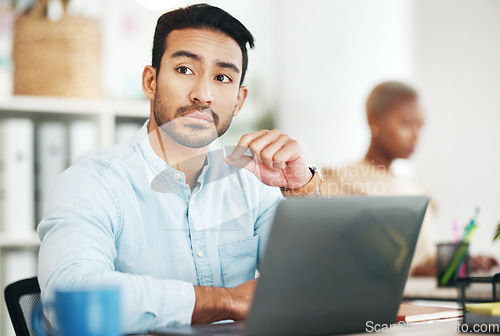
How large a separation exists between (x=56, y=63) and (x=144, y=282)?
1464 mm

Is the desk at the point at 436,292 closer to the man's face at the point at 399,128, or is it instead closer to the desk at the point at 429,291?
the desk at the point at 429,291

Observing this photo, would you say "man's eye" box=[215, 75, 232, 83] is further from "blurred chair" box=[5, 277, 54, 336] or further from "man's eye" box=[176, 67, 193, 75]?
"blurred chair" box=[5, 277, 54, 336]

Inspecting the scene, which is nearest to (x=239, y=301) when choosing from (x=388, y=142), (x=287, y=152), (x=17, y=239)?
(x=287, y=152)

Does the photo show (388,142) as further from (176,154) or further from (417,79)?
(176,154)

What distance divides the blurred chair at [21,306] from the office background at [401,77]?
5.76ft

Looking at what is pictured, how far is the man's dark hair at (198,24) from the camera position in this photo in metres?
1.32

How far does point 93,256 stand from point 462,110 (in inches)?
102

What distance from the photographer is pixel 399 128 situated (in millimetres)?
2400

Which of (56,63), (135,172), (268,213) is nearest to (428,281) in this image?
A: (268,213)

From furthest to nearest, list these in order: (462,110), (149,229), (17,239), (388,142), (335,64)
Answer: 1. (335,64)
2. (462,110)
3. (388,142)
4. (17,239)
5. (149,229)

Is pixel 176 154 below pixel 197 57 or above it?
below

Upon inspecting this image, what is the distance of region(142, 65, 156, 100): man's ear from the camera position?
134 cm

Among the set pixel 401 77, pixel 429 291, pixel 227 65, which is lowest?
pixel 429 291

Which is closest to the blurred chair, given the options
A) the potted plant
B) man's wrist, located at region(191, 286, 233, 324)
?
Result: man's wrist, located at region(191, 286, 233, 324)
